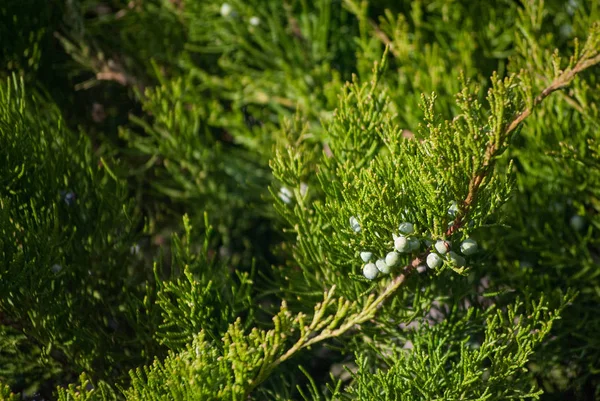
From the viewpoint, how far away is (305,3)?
76 cm

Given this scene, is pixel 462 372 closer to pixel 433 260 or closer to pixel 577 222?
pixel 433 260

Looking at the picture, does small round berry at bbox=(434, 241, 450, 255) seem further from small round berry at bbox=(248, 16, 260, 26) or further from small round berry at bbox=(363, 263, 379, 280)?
small round berry at bbox=(248, 16, 260, 26)

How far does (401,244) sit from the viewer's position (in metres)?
0.42

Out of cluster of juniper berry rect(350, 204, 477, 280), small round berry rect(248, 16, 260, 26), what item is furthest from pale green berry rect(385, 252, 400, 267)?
small round berry rect(248, 16, 260, 26)

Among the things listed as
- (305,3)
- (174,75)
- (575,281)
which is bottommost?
(575,281)

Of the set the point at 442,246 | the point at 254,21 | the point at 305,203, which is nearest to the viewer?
the point at 442,246

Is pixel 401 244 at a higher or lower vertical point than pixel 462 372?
higher

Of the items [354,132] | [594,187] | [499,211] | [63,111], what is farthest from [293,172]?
[63,111]

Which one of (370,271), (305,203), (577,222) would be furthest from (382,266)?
(577,222)

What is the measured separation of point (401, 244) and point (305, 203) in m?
0.15

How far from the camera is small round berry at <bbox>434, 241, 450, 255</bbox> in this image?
41 cm

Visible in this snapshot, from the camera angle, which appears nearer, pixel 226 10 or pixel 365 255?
pixel 365 255

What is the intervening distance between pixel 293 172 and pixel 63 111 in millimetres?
423

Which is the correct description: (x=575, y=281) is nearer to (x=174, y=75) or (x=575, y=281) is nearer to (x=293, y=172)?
(x=293, y=172)
